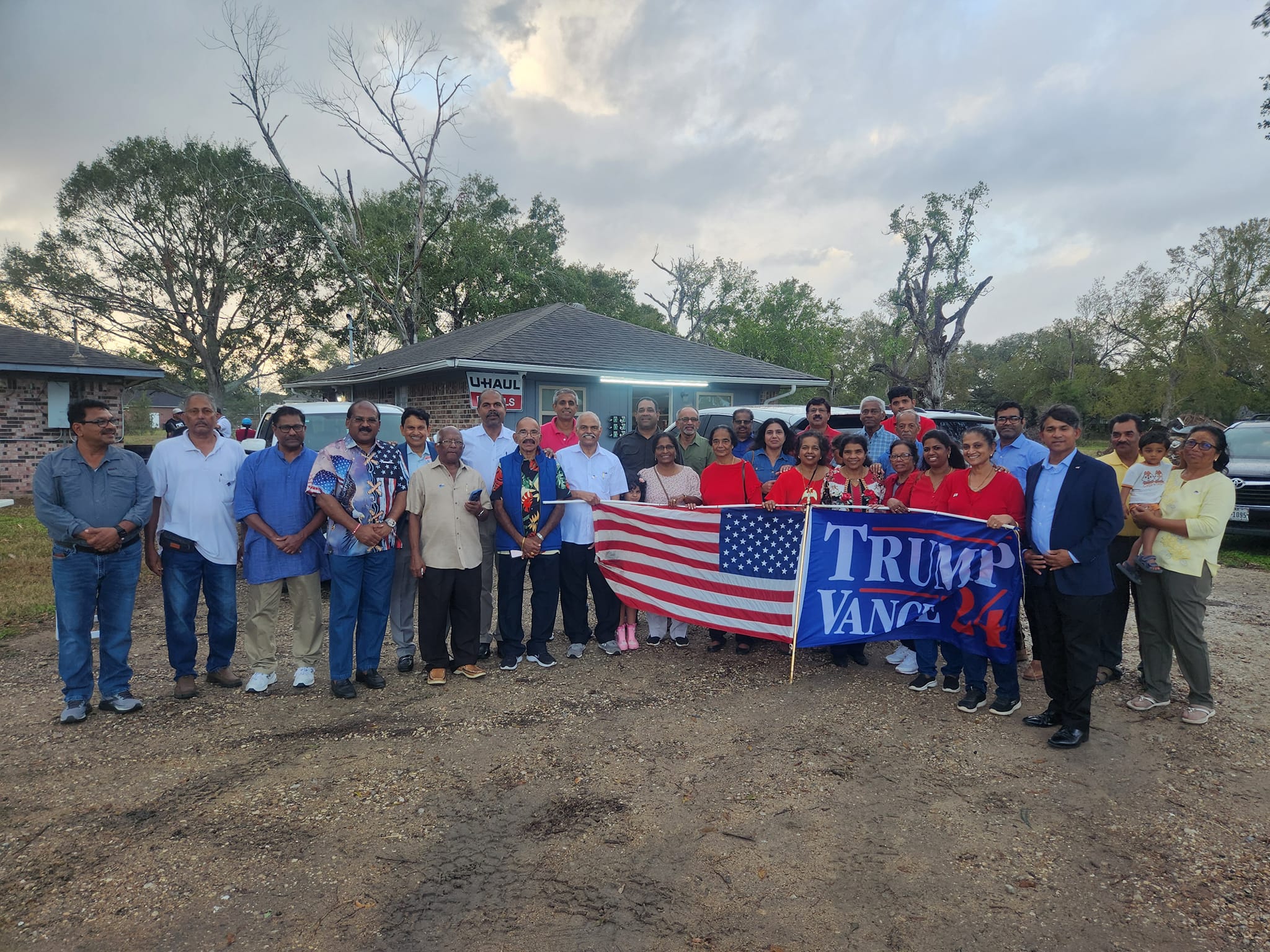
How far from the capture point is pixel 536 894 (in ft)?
8.99

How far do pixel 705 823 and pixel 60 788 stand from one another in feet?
10.7

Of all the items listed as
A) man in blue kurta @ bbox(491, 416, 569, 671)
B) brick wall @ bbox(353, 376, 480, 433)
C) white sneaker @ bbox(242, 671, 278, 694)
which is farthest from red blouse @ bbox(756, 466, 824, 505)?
brick wall @ bbox(353, 376, 480, 433)

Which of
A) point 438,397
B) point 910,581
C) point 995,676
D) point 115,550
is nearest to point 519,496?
point 115,550

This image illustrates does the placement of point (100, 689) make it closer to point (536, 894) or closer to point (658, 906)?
point (536, 894)

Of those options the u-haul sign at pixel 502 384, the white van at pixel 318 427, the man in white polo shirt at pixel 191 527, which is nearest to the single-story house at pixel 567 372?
the u-haul sign at pixel 502 384

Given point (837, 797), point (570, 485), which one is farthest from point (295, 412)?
point (837, 797)

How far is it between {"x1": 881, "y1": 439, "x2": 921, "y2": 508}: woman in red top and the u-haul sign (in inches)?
389

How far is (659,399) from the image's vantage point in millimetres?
16906

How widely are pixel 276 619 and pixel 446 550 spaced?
1.25m

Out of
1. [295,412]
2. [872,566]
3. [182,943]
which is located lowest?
[182,943]

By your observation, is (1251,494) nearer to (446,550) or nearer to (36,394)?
(446,550)

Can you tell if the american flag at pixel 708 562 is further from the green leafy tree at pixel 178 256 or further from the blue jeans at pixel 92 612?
the green leafy tree at pixel 178 256

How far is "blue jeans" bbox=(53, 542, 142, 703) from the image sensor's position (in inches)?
165

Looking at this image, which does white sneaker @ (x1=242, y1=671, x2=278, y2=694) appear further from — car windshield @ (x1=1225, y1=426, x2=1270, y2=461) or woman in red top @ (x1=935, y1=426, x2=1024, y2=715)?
car windshield @ (x1=1225, y1=426, x2=1270, y2=461)
